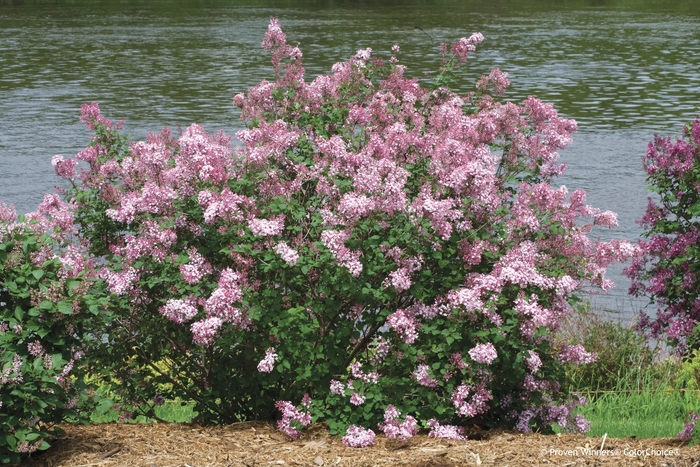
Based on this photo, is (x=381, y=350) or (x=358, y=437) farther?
(x=381, y=350)

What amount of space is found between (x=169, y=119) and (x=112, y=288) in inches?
714

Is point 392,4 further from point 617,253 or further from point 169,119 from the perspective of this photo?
point 617,253

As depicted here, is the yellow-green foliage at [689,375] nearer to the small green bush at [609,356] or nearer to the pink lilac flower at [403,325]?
the small green bush at [609,356]

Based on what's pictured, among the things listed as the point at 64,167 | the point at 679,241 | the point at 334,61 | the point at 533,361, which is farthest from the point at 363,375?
the point at 334,61

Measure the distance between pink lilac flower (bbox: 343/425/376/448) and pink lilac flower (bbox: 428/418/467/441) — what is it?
36 centimetres

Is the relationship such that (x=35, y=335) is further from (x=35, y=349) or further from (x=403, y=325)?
(x=403, y=325)

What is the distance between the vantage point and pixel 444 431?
5.57 m

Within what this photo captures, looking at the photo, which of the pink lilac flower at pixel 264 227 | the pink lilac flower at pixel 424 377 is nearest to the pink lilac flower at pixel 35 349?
the pink lilac flower at pixel 264 227

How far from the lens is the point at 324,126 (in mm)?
6824

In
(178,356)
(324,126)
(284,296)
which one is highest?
(324,126)

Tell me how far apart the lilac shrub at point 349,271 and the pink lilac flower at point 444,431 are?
1 cm

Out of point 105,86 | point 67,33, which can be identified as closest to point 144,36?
point 67,33

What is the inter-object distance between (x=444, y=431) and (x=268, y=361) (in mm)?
1068

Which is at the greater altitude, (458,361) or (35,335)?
(35,335)
